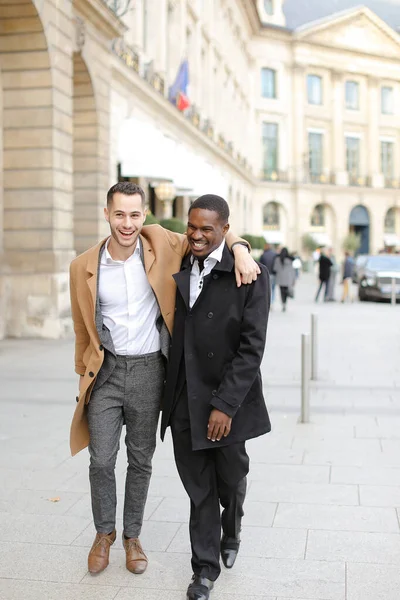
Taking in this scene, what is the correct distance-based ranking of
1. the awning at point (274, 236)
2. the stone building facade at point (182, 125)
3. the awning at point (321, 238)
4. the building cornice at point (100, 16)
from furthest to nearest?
the awning at point (321, 238)
the awning at point (274, 236)
the building cornice at point (100, 16)
the stone building facade at point (182, 125)

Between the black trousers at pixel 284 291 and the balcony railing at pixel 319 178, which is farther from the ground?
the balcony railing at pixel 319 178

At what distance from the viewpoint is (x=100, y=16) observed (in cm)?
1648

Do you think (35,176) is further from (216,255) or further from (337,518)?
(216,255)

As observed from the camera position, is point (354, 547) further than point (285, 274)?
No

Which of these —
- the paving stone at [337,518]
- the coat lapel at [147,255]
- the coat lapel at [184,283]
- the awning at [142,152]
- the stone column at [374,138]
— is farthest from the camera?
the stone column at [374,138]

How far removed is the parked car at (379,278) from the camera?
84.8 ft

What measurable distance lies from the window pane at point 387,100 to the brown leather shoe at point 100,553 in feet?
231

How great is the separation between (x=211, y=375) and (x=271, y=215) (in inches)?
2424

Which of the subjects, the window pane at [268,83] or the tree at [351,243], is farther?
the window pane at [268,83]

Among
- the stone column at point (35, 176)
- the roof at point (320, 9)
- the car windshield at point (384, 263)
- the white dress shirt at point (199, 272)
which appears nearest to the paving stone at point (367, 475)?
the white dress shirt at point (199, 272)

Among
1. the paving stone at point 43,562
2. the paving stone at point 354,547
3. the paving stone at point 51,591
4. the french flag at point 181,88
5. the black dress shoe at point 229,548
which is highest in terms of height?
the french flag at point 181,88

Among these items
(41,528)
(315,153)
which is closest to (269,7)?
(315,153)

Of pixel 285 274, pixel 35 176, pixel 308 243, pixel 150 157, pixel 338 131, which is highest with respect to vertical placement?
pixel 338 131

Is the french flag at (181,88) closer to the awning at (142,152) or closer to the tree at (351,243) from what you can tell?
the awning at (142,152)
